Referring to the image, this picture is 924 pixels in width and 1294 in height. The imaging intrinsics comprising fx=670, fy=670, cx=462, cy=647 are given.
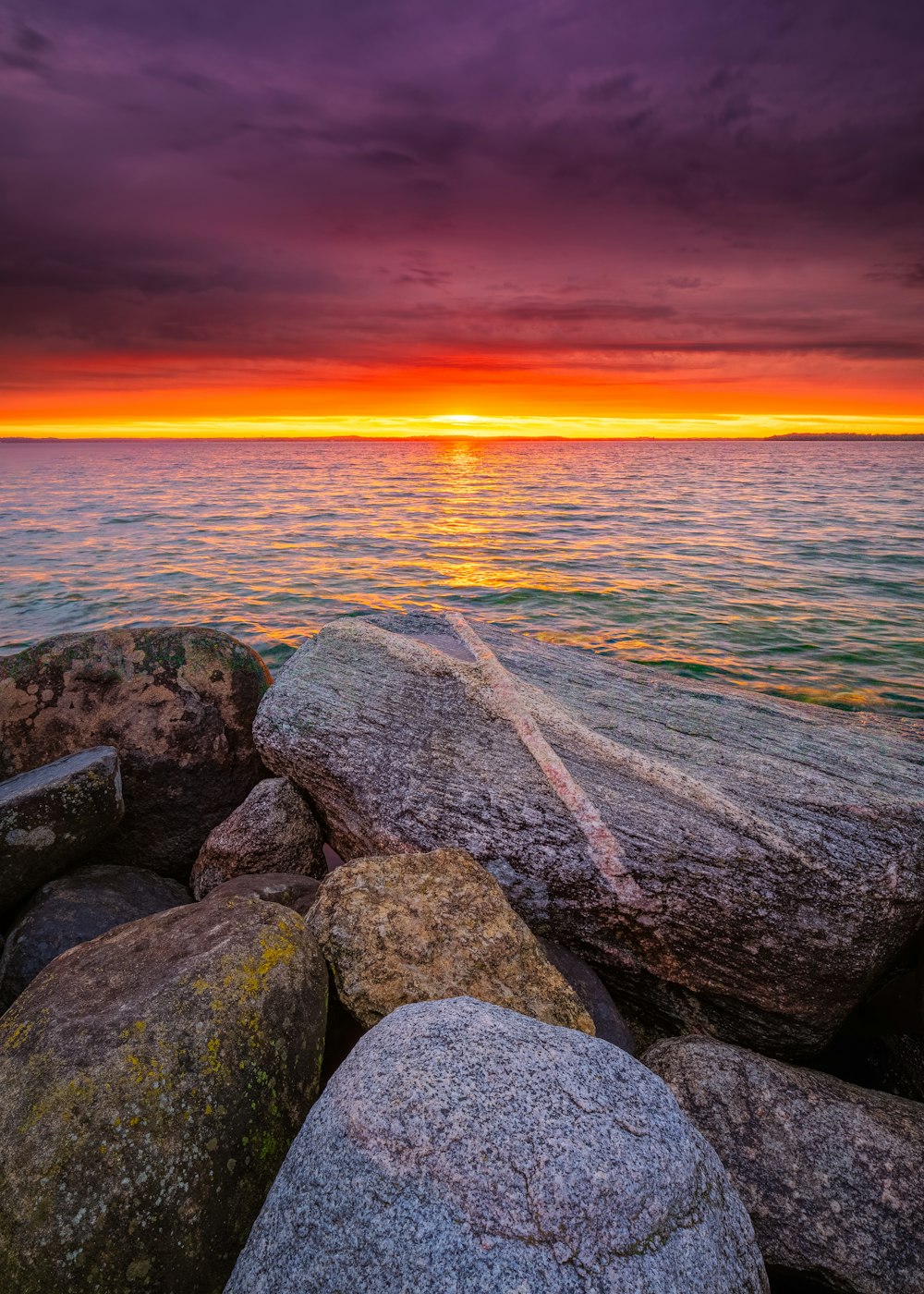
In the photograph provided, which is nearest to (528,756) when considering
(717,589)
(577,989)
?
(577,989)

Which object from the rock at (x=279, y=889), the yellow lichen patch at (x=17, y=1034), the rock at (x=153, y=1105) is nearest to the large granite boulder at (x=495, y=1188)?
the rock at (x=153, y=1105)

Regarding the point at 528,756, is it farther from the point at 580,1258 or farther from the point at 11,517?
the point at 11,517

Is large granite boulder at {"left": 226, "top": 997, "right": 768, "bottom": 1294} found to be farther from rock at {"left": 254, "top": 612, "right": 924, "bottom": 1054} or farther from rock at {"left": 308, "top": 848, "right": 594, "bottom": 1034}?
rock at {"left": 254, "top": 612, "right": 924, "bottom": 1054}

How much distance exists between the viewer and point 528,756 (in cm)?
584

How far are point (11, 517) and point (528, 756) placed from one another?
1790 inches

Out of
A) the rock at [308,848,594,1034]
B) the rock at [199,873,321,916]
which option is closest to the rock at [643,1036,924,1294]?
the rock at [308,848,594,1034]

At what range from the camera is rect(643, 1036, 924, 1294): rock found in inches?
137

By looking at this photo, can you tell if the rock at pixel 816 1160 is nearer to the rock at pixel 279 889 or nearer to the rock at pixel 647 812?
the rock at pixel 647 812

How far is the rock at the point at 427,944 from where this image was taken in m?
4.13

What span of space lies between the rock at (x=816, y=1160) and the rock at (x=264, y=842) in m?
3.52

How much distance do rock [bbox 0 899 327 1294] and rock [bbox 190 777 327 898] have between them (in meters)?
2.21

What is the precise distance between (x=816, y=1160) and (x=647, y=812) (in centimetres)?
225

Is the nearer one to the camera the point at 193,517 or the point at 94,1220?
the point at 94,1220

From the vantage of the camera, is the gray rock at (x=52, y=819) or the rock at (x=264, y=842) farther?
the rock at (x=264, y=842)
